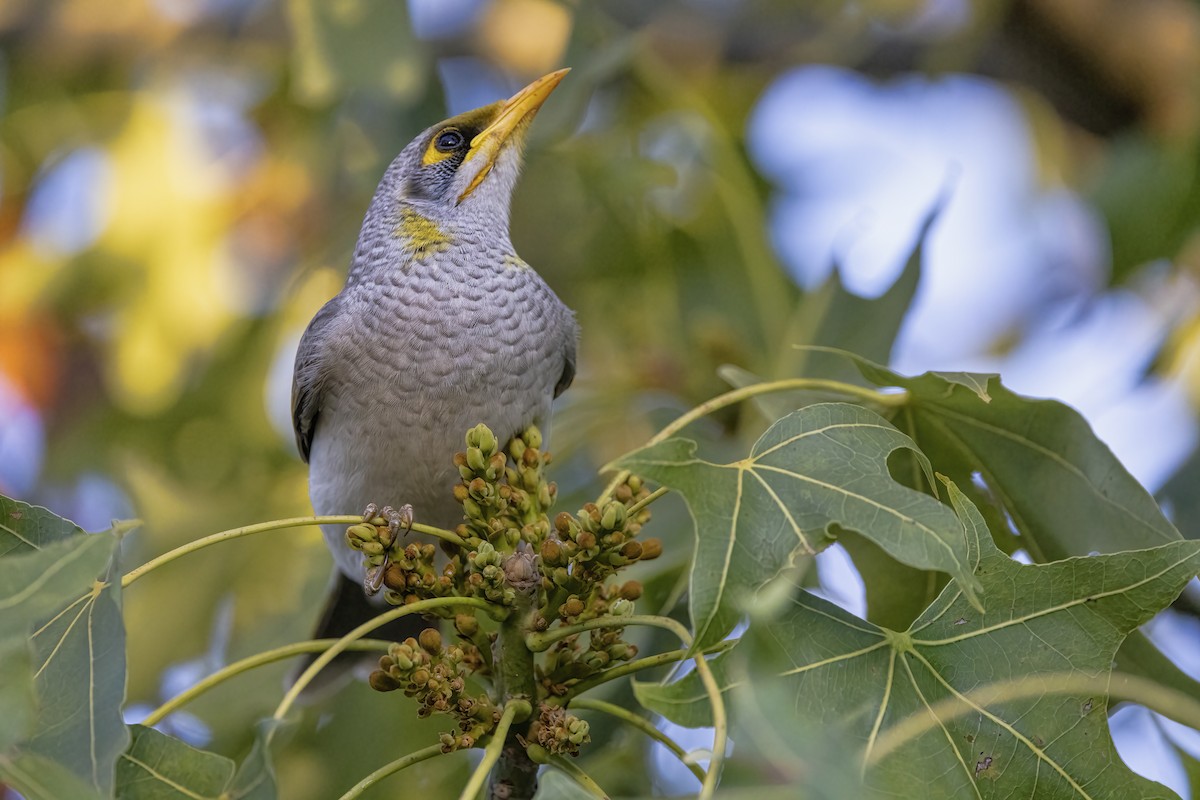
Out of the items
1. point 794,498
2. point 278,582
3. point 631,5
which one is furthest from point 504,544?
point 631,5

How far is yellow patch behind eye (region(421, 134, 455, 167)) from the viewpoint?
4105mm

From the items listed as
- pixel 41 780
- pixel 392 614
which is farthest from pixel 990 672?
pixel 41 780

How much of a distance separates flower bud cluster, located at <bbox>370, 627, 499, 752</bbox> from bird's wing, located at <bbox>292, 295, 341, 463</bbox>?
4.00 ft

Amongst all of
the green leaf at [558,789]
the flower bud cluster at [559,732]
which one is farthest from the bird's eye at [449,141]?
the green leaf at [558,789]

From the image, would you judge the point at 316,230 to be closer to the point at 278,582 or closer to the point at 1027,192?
the point at 278,582

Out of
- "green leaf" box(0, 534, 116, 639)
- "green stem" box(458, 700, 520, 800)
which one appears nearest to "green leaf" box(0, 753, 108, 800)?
"green leaf" box(0, 534, 116, 639)

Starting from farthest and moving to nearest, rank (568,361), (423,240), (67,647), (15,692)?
(568,361) → (423,240) → (67,647) → (15,692)

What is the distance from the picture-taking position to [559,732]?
2527 mm

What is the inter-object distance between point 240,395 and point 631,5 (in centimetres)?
253

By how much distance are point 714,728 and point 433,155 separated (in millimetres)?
2485

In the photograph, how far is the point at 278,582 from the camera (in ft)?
16.5

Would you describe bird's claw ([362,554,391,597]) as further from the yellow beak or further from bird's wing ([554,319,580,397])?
the yellow beak

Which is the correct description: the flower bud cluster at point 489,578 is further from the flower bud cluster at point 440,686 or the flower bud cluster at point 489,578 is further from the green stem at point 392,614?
the flower bud cluster at point 440,686

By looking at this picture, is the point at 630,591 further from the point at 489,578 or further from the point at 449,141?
the point at 449,141
